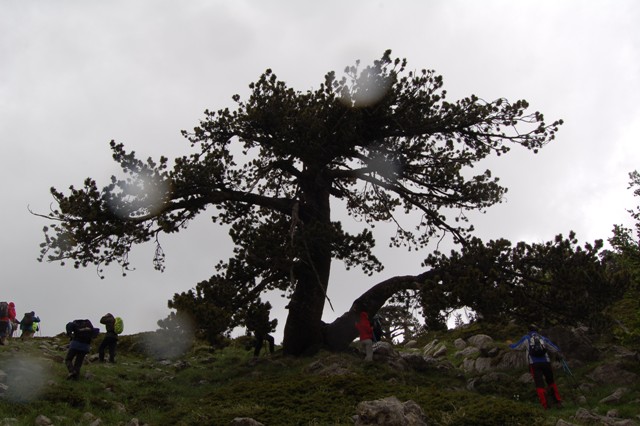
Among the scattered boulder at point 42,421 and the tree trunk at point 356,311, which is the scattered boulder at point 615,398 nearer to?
the tree trunk at point 356,311

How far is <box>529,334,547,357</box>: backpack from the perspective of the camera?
456 inches

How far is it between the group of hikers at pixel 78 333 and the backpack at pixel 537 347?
1081cm

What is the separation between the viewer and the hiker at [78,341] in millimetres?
11829

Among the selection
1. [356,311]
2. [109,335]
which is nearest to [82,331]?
[109,335]

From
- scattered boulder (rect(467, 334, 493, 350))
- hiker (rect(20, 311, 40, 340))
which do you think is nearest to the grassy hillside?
scattered boulder (rect(467, 334, 493, 350))

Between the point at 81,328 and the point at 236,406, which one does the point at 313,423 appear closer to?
the point at 236,406

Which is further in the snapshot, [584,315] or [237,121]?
[237,121]

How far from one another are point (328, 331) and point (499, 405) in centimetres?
783

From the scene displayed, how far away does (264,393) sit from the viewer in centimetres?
1061

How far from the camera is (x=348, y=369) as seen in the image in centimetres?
1284

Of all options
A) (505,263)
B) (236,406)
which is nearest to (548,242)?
(505,263)

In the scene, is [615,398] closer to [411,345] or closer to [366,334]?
[366,334]

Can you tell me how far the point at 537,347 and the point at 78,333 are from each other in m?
11.2

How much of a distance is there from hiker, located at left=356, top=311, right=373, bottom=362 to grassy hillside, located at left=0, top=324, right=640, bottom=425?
1.33 ft
